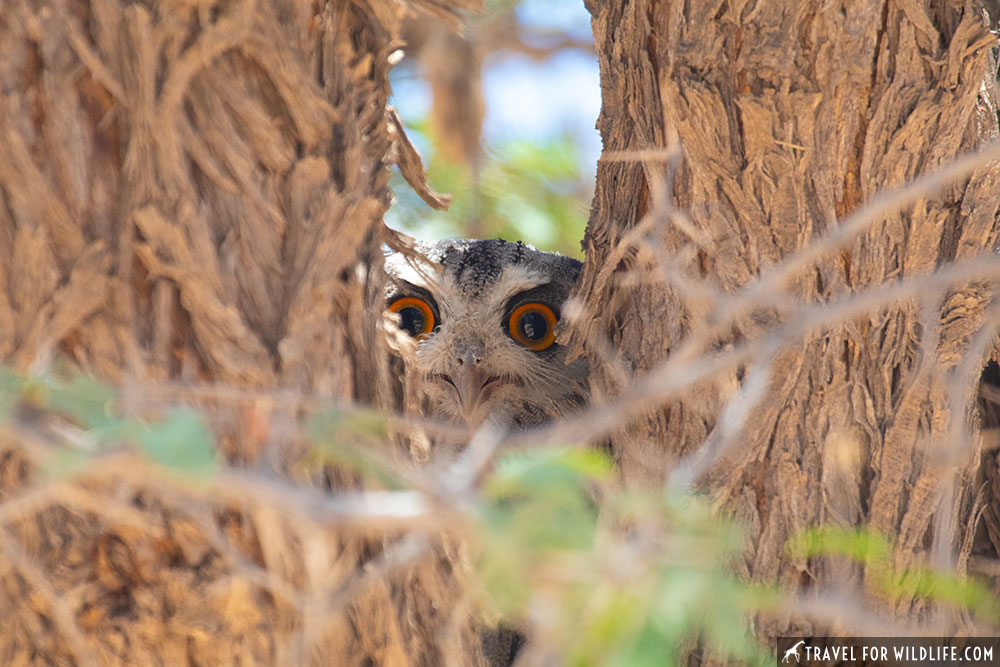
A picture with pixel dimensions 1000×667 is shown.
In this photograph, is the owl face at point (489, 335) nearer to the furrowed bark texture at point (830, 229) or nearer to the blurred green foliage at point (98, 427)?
the furrowed bark texture at point (830, 229)

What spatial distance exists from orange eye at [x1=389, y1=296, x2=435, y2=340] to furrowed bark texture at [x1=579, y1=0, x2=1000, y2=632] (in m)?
0.86

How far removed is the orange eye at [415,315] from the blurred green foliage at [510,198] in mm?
881

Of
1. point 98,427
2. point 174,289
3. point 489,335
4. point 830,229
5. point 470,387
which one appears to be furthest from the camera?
point 489,335

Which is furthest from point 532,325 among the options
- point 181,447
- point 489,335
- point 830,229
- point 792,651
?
→ point 181,447

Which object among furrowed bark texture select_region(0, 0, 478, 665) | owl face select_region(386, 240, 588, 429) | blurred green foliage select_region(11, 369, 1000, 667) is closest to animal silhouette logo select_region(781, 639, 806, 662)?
furrowed bark texture select_region(0, 0, 478, 665)

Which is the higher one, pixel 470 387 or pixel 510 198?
pixel 510 198

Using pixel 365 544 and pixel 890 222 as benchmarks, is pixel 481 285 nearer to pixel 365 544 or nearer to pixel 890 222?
pixel 890 222

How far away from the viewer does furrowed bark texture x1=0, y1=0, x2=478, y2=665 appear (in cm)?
113

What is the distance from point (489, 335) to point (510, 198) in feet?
3.57

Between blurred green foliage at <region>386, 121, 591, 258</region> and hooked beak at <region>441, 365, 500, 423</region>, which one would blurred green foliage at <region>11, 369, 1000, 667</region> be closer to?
hooked beak at <region>441, 365, 500, 423</region>

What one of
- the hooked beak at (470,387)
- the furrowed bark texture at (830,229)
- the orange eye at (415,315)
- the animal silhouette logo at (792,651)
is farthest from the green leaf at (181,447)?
the orange eye at (415,315)

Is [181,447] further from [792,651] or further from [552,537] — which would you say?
[792,651]

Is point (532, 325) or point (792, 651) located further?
point (532, 325)

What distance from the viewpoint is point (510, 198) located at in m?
3.35
